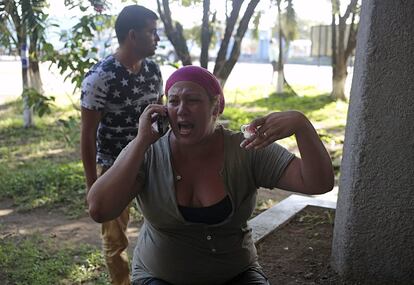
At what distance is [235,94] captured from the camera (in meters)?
14.0

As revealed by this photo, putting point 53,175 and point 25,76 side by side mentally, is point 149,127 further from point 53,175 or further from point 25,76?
point 25,76

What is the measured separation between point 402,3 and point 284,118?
1213mm

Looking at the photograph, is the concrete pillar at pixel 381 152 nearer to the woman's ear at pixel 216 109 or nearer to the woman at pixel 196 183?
the woman at pixel 196 183

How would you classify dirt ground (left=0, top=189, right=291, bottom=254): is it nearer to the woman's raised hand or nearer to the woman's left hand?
the woman's raised hand

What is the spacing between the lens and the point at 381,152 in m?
2.60

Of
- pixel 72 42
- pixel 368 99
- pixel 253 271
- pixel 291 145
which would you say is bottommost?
pixel 291 145

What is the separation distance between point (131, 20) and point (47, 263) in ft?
6.57

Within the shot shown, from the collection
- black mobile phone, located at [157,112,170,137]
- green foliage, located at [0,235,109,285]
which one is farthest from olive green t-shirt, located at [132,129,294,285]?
green foliage, located at [0,235,109,285]

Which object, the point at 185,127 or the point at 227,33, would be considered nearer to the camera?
the point at 185,127

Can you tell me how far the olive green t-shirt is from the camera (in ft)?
6.10

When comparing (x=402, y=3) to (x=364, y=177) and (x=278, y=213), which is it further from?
(x=278, y=213)

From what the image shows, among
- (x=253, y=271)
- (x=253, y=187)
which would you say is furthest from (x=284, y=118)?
(x=253, y=271)

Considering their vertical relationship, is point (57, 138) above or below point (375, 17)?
below

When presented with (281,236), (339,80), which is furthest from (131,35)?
(339,80)
